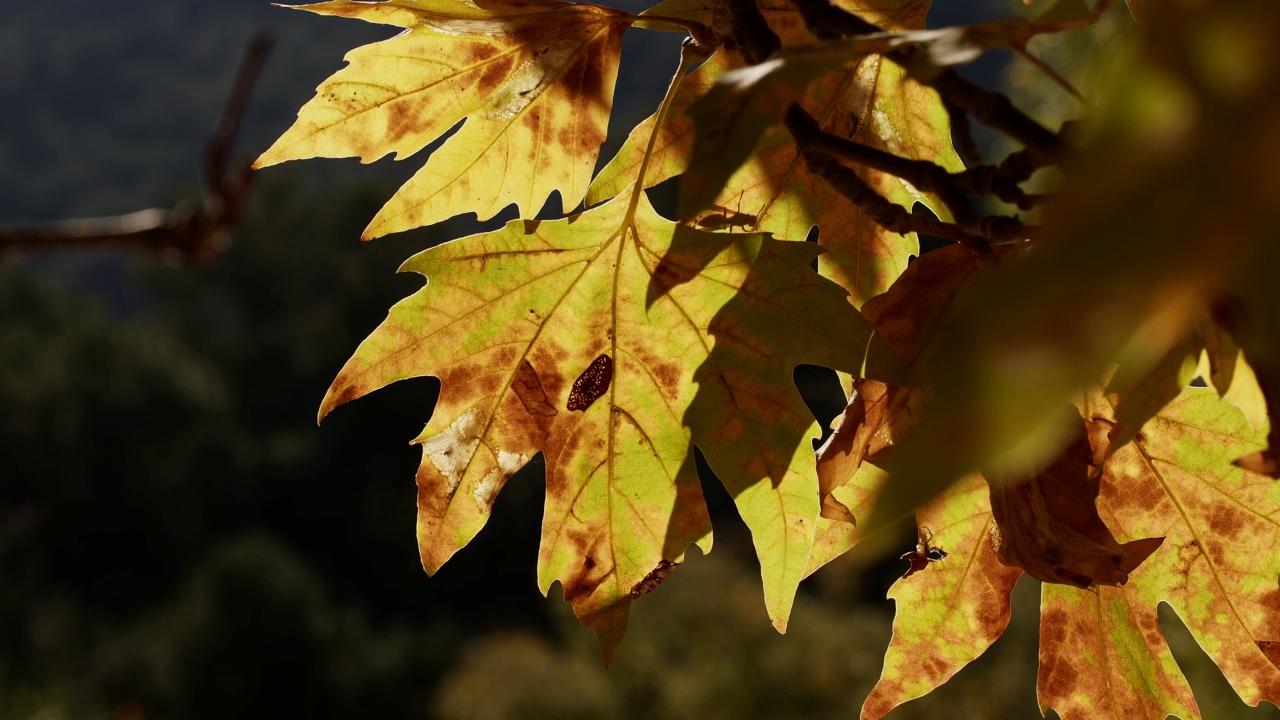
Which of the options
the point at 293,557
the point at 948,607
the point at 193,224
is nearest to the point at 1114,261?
the point at 948,607

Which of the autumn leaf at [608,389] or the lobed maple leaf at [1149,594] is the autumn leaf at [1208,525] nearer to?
the lobed maple leaf at [1149,594]

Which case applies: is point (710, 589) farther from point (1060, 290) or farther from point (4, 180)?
point (4, 180)

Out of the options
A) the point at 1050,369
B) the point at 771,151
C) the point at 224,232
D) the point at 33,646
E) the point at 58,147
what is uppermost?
the point at 1050,369

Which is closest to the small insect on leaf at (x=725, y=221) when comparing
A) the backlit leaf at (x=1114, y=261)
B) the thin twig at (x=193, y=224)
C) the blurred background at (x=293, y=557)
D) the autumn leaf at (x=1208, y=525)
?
the autumn leaf at (x=1208, y=525)

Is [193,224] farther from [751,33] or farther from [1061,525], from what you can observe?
[1061,525]

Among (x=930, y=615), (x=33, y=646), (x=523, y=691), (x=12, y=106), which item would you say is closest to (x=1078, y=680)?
(x=930, y=615)
